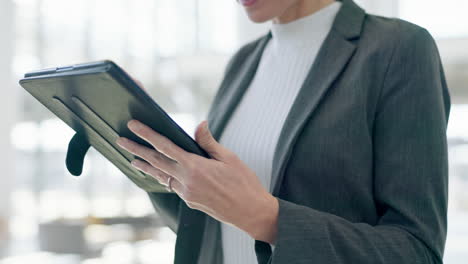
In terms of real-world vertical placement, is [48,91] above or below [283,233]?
above

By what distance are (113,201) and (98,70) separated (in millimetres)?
2785

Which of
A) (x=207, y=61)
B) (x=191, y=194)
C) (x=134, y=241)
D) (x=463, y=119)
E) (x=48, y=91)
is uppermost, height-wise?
(x=48, y=91)

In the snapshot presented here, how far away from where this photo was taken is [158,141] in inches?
26.3

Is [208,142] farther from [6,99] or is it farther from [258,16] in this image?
[6,99]

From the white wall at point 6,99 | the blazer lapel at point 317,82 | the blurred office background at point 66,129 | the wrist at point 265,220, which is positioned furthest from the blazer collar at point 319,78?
the white wall at point 6,99

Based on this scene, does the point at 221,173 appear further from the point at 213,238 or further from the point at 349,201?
the point at 213,238

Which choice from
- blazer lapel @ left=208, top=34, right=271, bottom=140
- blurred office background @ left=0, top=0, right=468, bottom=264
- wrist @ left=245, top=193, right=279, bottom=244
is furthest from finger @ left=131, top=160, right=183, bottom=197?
blurred office background @ left=0, top=0, right=468, bottom=264

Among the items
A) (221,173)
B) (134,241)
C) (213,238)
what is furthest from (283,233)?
(134,241)

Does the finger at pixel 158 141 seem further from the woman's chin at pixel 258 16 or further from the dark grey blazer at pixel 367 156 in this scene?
the woman's chin at pixel 258 16

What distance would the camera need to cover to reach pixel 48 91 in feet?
2.44

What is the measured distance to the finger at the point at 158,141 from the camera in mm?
661

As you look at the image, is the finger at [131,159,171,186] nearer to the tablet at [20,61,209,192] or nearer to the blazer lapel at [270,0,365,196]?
the tablet at [20,61,209,192]

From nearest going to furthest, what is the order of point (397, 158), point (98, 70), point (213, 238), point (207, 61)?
point (98, 70)
point (397, 158)
point (213, 238)
point (207, 61)

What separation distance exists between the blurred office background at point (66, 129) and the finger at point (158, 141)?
228 centimetres
